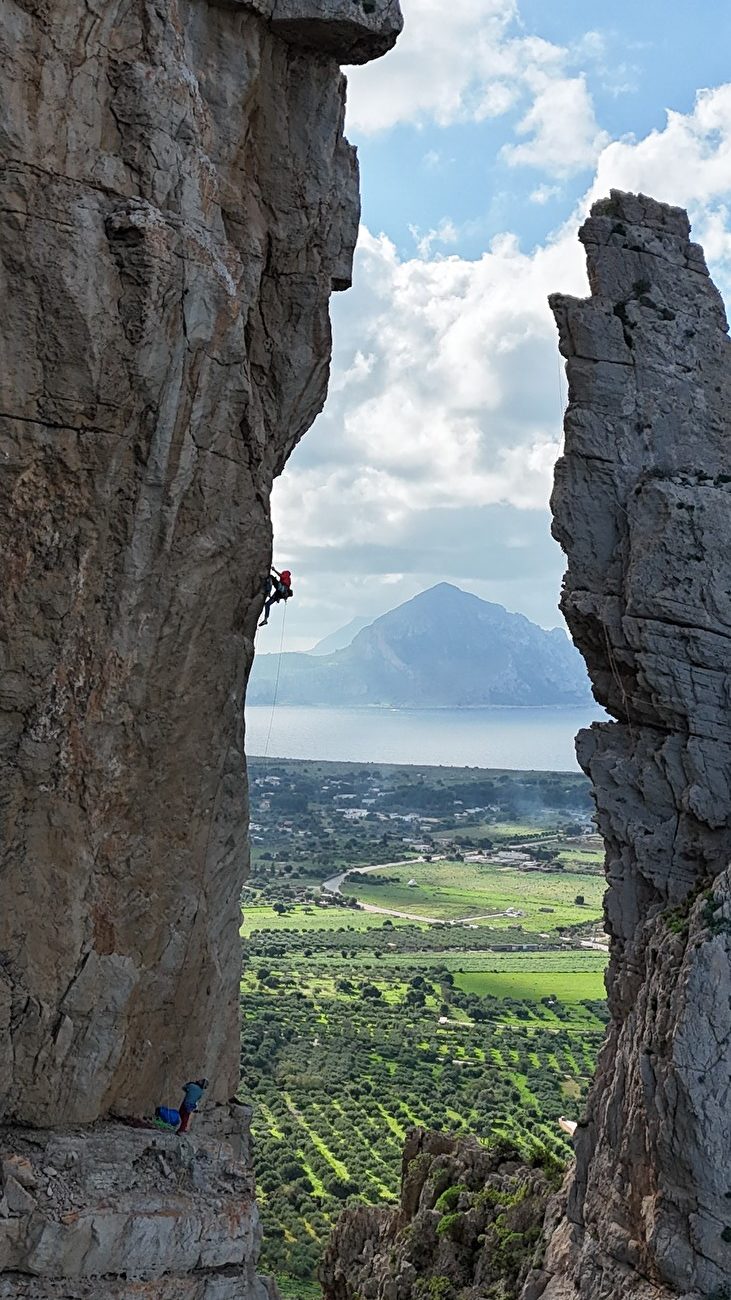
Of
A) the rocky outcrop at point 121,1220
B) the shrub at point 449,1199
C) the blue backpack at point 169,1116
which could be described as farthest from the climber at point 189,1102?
the shrub at point 449,1199

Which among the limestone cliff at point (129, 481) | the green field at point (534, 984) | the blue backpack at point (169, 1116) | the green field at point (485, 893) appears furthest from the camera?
the green field at point (485, 893)

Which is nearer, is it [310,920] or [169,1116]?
[169,1116]

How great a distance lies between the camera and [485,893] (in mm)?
141500

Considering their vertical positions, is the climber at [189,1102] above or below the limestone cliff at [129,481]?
below

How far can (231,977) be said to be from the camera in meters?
24.2

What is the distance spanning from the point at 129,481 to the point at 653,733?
18.4 metres

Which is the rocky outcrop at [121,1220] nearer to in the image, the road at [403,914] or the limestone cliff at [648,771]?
the limestone cliff at [648,771]

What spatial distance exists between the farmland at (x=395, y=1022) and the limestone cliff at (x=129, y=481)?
2078 cm

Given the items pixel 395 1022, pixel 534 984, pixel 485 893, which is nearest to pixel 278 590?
pixel 395 1022

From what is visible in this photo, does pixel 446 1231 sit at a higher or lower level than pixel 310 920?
higher

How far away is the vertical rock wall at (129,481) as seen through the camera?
1738cm

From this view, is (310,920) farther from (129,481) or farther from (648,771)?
(129,481)

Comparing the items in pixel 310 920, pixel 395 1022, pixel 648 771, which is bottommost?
pixel 395 1022

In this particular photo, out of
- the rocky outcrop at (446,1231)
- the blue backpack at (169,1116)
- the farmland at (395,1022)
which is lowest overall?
the farmland at (395,1022)
